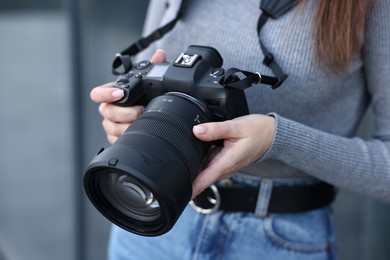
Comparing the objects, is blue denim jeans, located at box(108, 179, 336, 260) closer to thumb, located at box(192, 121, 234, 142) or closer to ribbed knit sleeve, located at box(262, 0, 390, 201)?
ribbed knit sleeve, located at box(262, 0, 390, 201)

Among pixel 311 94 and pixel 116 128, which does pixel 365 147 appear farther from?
pixel 116 128

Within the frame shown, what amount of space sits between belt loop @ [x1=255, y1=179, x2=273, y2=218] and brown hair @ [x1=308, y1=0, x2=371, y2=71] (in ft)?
0.65

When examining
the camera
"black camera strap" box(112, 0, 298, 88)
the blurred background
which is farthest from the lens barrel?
the blurred background

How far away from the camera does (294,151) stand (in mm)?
750

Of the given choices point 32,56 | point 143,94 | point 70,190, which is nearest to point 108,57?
point 32,56

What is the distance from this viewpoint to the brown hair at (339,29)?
756 mm

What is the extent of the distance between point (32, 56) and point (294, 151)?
1416 mm

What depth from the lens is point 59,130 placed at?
1954mm

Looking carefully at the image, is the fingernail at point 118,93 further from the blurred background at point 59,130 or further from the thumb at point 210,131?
the blurred background at point 59,130

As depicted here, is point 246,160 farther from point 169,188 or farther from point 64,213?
point 64,213

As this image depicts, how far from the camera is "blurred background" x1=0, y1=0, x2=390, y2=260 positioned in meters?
1.53

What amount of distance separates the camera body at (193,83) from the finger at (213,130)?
4 cm

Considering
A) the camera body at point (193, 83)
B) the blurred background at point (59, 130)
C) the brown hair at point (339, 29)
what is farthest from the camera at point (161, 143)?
the blurred background at point (59, 130)

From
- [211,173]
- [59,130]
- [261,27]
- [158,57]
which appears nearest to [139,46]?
[158,57]
